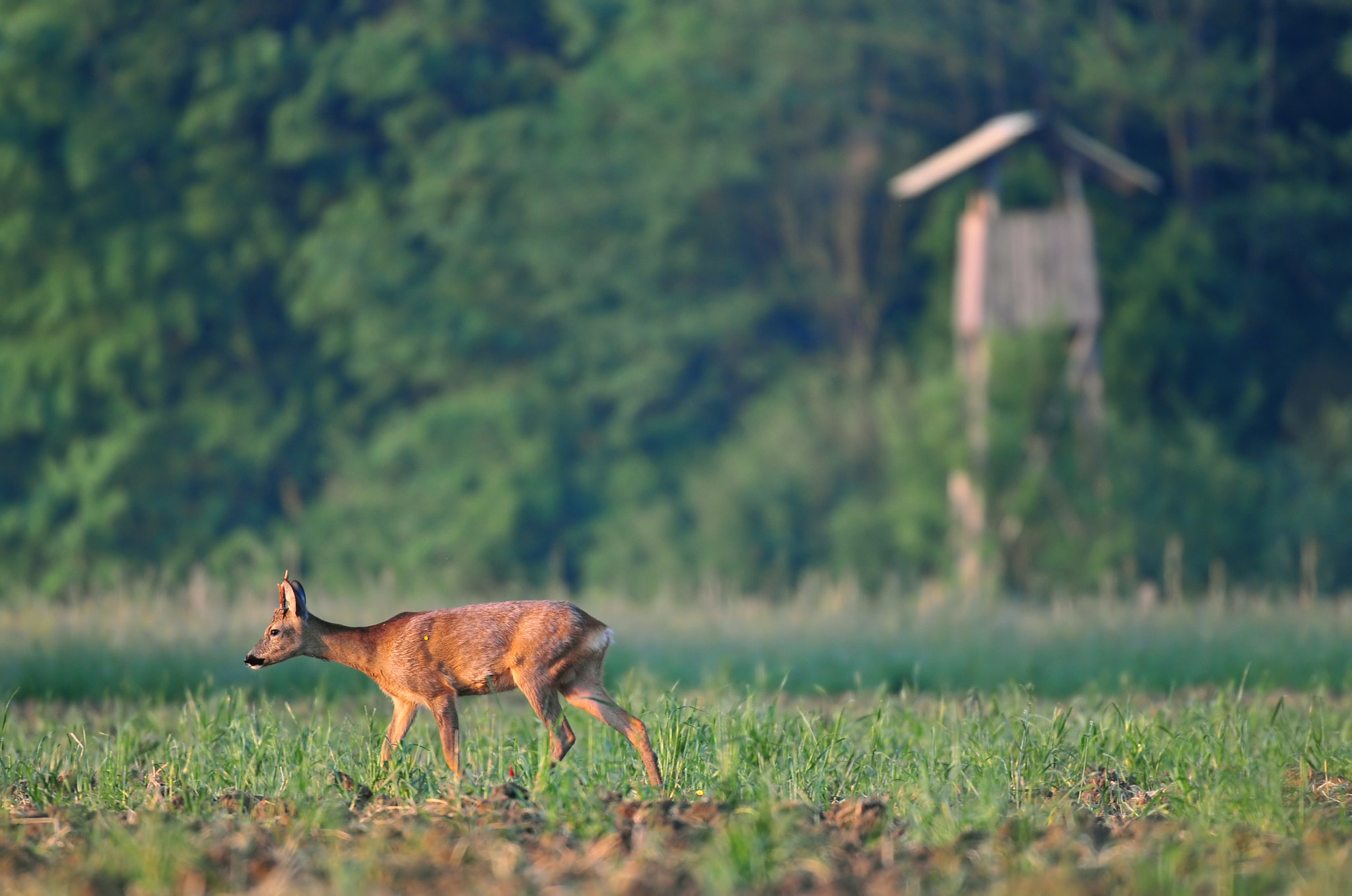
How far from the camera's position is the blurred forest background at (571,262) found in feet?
92.2

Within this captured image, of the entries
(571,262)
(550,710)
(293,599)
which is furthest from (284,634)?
(571,262)

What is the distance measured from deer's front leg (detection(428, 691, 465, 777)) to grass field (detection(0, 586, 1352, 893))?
0.14 m

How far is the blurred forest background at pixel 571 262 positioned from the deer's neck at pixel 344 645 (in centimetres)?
1883

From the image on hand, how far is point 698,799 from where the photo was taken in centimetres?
717

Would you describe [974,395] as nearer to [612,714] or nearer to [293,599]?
[612,714]

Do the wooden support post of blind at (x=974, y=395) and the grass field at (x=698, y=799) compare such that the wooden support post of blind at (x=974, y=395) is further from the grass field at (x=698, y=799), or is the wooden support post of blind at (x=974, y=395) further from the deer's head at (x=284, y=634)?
the deer's head at (x=284, y=634)

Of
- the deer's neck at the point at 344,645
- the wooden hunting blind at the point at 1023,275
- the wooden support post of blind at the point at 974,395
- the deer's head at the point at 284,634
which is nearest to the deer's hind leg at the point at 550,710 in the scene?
the deer's neck at the point at 344,645

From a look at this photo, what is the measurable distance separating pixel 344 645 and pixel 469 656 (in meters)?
0.63

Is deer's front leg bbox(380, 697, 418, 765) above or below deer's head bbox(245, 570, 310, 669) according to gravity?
below

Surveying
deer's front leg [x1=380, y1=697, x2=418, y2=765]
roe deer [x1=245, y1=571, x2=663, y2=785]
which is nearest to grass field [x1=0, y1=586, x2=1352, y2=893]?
deer's front leg [x1=380, y1=697, x2=418, y2=765]

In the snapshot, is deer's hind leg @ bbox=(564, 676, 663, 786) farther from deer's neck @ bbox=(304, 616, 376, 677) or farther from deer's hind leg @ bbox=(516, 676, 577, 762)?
deer's neck @ bbox=(304, 616, 376, 677)

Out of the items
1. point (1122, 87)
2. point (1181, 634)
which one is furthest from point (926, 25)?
point (1181, 634)

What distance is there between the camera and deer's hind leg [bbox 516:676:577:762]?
7613 millimetres

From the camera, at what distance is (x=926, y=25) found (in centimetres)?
3005
